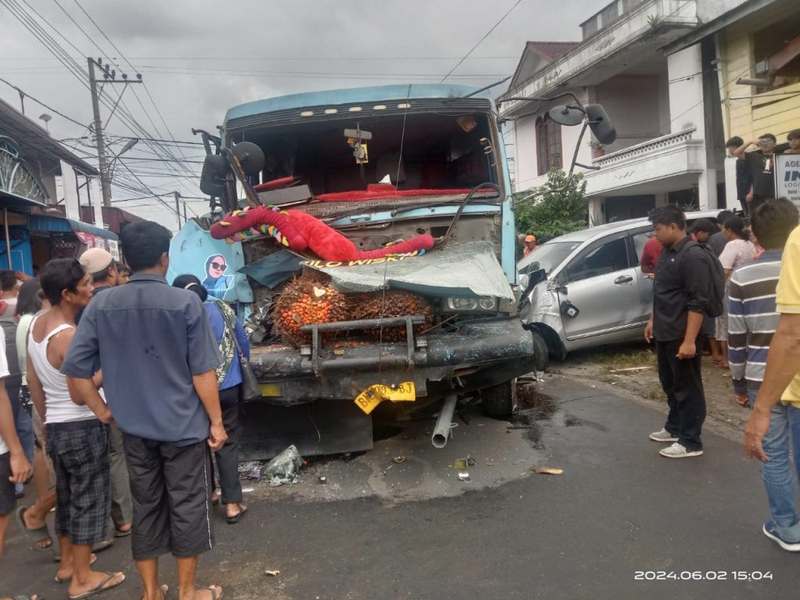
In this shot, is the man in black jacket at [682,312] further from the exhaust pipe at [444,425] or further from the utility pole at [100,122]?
the utility pole at [100,122]

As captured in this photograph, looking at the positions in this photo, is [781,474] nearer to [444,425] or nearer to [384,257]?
[444,425]

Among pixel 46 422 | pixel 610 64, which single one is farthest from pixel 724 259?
pixel 610 64

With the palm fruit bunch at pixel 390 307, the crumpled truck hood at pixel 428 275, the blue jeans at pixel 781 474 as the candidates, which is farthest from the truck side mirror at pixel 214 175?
the blue jeans at pixel 781 474

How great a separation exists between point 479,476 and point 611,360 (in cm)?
412

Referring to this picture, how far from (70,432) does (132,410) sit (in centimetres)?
64

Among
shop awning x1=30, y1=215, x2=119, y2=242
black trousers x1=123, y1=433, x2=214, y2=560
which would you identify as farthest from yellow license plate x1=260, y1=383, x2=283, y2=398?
shop awning x1=30, y1=215, x2=119, y2=242

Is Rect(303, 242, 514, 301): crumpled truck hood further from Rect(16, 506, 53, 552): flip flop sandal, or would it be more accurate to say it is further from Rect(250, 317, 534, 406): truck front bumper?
Rect(16, 506, 53, 552): flip flop sandal

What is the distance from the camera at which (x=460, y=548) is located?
3268 millimetres

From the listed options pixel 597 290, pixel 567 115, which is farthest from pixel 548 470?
pixel 597 290

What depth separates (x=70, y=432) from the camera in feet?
9.93

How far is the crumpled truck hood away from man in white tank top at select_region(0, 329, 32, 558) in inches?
72.5

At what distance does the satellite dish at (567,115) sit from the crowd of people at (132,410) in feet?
10.7

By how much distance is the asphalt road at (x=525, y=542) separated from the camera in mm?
2889

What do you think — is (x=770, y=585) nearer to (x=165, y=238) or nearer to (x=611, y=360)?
(x=165, y=238)
